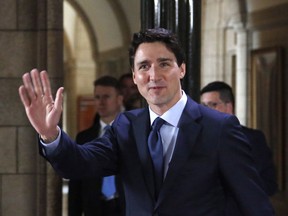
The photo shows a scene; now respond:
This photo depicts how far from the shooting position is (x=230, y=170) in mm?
2682

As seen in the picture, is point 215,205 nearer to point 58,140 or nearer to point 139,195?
point 139,195

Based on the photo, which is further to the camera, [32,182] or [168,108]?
[32,182]

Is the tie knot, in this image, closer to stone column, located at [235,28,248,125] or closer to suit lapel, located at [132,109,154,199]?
suit lapel, located at [132,109,154,199]

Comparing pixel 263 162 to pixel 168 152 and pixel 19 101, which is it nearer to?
pixel 19 101

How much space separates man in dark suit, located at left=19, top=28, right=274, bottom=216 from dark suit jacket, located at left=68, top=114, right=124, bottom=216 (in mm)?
1907

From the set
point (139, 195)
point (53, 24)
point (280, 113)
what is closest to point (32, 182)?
point (53, 24)

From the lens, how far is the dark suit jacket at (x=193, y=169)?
2672 mm

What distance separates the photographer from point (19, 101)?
4.61 metres

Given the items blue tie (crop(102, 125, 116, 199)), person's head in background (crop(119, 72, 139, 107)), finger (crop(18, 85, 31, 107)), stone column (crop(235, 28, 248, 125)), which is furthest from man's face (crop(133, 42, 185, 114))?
stone column (crop(235, 28, 248, 125))

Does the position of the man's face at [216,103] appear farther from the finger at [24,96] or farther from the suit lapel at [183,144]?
the finger at [24,96]

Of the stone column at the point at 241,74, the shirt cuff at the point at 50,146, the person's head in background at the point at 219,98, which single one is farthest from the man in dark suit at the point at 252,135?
the stone column at the point at 241,74

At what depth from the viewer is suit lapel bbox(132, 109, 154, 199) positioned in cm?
272

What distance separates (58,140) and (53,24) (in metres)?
2.12

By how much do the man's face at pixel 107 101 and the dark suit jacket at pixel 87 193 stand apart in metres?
0.08
